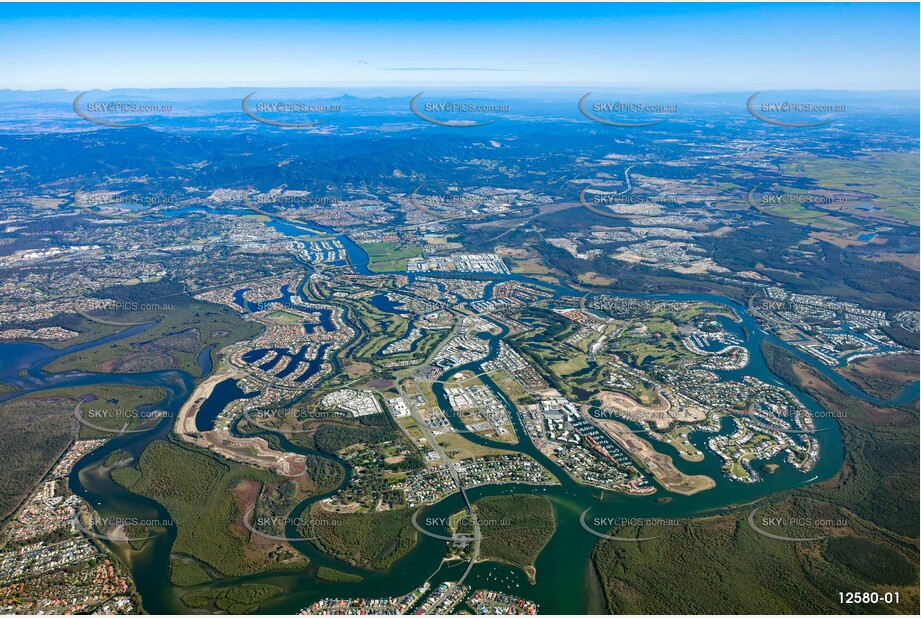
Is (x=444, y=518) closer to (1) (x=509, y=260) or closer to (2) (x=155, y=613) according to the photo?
(2) (x=155, y=613)

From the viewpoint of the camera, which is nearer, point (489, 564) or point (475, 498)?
point (489, 564)

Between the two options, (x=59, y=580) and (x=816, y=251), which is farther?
(x=816, y=251)

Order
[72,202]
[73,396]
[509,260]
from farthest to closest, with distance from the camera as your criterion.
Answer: [72,202] < [509,260] < [73,396]

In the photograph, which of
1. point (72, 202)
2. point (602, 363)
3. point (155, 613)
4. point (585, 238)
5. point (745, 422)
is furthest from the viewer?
point (72, 202)

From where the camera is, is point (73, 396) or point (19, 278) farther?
point (19, 278)

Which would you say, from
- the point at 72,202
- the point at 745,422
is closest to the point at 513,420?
the point at 745,422

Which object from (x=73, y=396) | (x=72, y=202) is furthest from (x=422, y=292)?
(x=72, y=202)

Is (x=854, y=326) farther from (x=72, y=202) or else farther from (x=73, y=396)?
(x=72, y=202)
